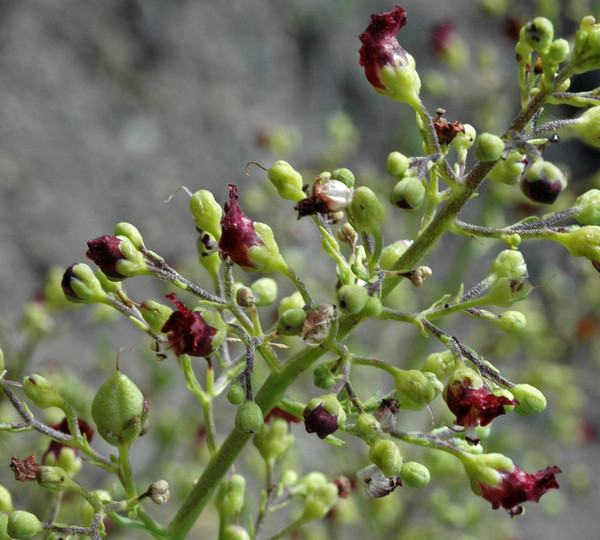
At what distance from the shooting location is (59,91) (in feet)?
14.7

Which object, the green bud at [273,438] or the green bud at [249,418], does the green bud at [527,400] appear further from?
the green bud at [273,438]

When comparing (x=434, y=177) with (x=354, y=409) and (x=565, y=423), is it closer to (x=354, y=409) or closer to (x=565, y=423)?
(x=354, y=409)

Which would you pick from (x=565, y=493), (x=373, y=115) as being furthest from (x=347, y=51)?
(x=565, y=493)

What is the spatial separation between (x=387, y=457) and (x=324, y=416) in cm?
13

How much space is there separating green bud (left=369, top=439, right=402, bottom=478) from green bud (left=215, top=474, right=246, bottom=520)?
415 millimetres

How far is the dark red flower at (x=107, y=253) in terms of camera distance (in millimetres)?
1122

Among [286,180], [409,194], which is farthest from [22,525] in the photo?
[409,194]

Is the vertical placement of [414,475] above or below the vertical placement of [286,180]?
below

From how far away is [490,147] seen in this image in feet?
3.19

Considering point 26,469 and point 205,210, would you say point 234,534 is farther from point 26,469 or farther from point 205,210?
point 205,210

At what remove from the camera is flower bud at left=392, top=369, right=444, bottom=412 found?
1.11 m

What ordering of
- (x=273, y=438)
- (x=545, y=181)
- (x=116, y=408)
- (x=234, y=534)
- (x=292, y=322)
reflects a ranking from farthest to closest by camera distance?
1. (x=273, y=438)
2. (x=234, y=534)
3. (x=116, y=408)
4. (x=292, y=322)
5. (x=545, y=181)

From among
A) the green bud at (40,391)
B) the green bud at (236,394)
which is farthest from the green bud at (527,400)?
the green bud at (40,391)

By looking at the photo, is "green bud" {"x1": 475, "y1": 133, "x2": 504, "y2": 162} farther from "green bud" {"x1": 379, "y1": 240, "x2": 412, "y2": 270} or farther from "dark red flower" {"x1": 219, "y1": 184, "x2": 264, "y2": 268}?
"dark red flower" {"x1": 219, "y1": 184, "x2": 264, "y2": 268}
